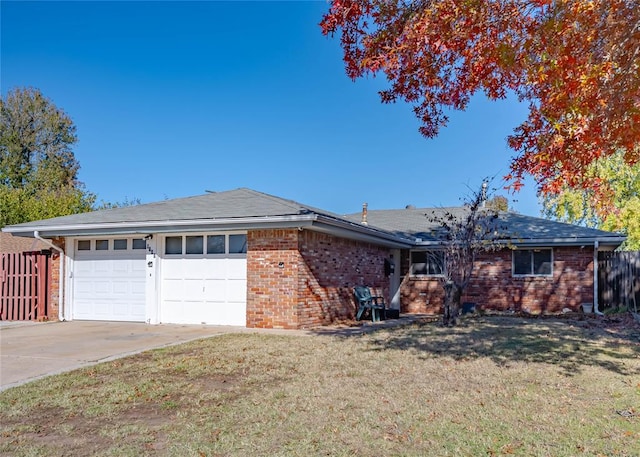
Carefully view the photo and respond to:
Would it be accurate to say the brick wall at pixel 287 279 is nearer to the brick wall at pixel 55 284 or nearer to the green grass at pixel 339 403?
the green grass at pixel 339 403

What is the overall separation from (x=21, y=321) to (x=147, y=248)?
163 inches

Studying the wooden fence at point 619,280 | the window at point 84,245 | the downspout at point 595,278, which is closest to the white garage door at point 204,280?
the window at point 84,245

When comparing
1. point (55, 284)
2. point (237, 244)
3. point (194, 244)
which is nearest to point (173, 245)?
point (194, 244)

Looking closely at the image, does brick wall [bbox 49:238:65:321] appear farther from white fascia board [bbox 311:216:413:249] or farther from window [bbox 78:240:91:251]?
white fascia board [bbox 311:216:413:249]

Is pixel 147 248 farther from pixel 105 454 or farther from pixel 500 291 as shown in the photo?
pixel 500 291

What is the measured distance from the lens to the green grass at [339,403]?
4234mm

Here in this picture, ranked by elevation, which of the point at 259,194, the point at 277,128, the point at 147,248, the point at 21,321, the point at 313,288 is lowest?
the point at 21,321

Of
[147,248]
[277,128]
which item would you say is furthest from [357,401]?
[277,128]

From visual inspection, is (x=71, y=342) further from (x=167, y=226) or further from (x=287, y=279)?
(x=287, y=279)

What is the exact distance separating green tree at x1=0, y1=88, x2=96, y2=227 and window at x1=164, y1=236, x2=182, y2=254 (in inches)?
817

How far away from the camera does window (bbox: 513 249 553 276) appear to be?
17.0 m

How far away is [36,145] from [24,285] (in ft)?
78.2

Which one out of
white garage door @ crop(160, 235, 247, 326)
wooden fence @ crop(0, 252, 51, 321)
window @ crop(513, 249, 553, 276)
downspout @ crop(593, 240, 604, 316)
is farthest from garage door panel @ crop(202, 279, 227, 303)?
downspout @ crop(593, 240, 604, 316)

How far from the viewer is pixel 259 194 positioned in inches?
566
